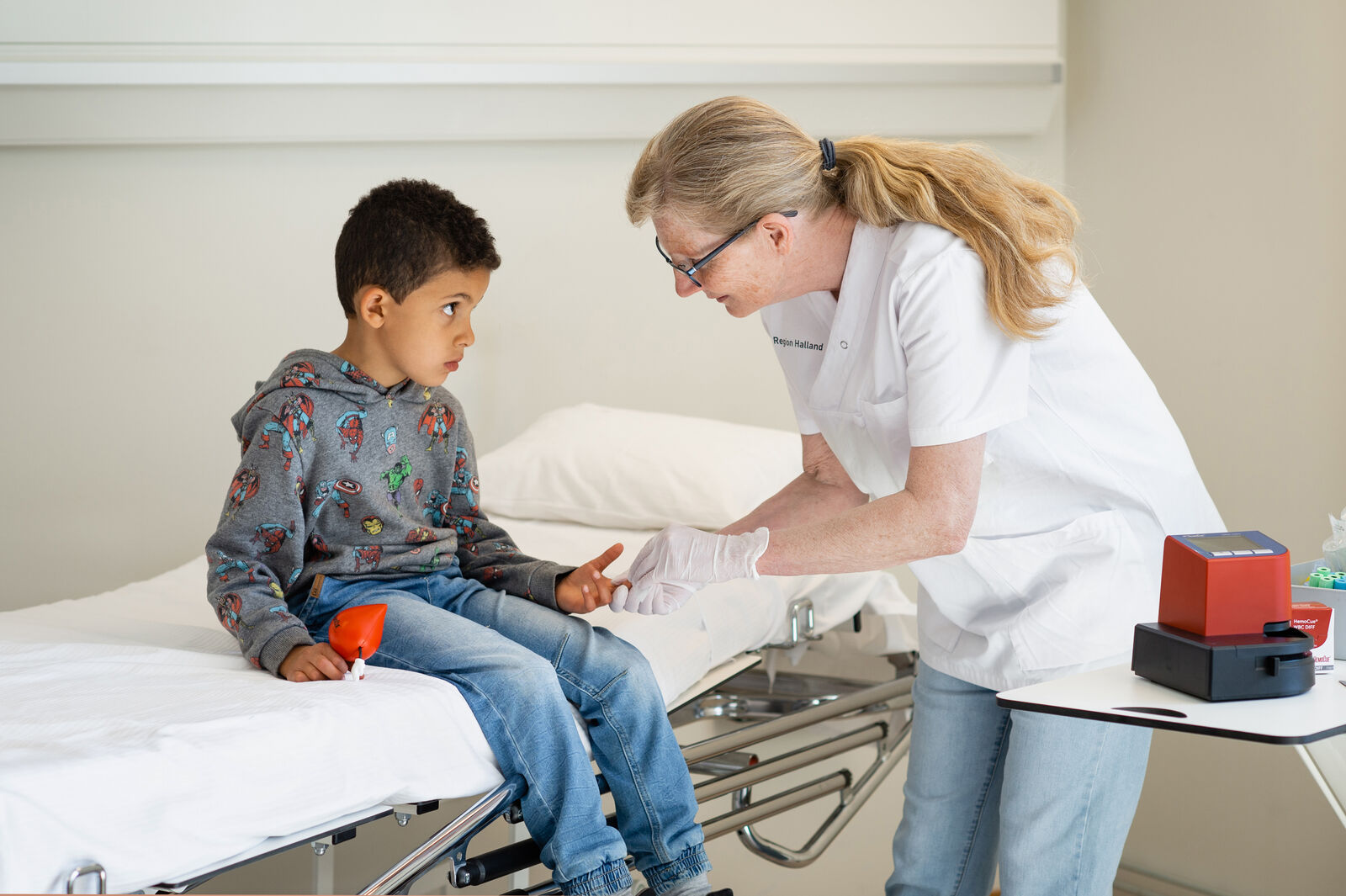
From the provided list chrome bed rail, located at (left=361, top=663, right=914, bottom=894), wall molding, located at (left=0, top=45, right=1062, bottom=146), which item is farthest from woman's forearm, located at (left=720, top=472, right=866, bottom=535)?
wall molding, located at (left=0, top=45, right=1062, bottom=146)

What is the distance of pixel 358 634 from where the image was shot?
4.70 feet

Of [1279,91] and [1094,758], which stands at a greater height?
[1279,91]

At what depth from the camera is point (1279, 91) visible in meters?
2.56

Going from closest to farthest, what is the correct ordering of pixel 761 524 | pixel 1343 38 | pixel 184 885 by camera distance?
1. pixel 184 885
2. pixel 761 524
3. pixel 1343 38

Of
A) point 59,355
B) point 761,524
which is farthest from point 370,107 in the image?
point 761,524

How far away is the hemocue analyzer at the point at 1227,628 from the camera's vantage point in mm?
1092

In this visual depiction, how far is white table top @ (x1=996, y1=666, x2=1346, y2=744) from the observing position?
1001 mm

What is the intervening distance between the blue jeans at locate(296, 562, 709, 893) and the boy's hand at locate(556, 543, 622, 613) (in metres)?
0.04

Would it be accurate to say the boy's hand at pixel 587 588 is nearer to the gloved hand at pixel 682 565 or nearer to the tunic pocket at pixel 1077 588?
the gloved hand at pixel 682 565

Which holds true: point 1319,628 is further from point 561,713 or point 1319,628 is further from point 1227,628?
point 561,713

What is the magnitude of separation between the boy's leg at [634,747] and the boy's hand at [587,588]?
0.08m

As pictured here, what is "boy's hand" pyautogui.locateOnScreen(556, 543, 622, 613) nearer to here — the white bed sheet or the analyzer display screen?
the white bed sheet

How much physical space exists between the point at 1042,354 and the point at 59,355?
2538mm

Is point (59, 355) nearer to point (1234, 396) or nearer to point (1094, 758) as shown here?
point (1094, 758)
